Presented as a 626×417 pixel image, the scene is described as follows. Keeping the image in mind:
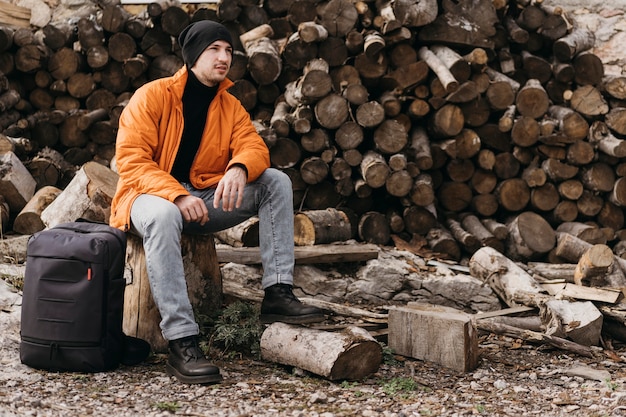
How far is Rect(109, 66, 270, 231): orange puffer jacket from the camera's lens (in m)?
3.90

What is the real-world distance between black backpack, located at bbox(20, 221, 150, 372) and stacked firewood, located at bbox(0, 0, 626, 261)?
224cm

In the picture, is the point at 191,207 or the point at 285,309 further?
the point at 285,309

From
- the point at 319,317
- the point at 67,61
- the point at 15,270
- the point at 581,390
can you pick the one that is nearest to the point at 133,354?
the point at 319,317

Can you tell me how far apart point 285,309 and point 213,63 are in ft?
4.56

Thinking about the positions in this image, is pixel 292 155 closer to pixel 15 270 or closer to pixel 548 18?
pixel 15 270

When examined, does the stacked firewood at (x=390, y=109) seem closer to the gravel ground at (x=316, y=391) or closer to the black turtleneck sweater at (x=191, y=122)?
the black turtleneck sweater at (x=191, y=122)

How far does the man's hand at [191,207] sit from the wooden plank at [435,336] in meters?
1.29

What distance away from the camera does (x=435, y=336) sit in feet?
13.8

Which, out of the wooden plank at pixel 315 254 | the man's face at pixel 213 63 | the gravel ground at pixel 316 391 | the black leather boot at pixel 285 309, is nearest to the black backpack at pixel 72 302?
the gravel ground at pixel 316 391

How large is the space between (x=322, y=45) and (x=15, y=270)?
9.83 feet

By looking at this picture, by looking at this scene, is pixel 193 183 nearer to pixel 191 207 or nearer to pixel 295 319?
pixel 191 207

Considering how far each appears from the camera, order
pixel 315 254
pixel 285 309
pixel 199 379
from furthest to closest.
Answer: pixel 315 254 → pixel 285 309 → pixel 199 379

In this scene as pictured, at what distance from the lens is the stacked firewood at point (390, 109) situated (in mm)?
6258

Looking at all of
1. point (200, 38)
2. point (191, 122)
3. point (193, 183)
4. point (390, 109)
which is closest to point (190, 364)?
point (193, 183)
